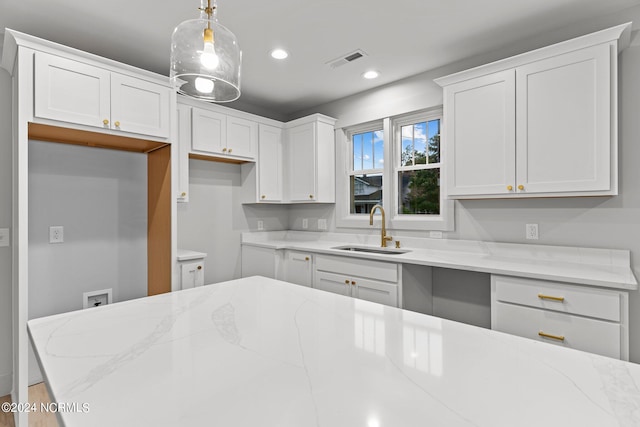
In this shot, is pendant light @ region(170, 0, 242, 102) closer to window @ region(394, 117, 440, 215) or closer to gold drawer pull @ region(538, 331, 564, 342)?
gold drawer pull @ region(538, 331, 564, 342)

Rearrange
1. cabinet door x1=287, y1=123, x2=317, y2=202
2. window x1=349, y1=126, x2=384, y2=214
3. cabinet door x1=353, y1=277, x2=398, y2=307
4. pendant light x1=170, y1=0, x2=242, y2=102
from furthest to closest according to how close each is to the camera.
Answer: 1. cabinet door x1=287, y1=123, x2=317, y2=202
2. window x1=349, y1=126, x2=384, y2=214
3. cabinet door x1=353, y1=277, x2=398, y2=307
4. pendant light x1=170, y1=0, x2=242, y2=102

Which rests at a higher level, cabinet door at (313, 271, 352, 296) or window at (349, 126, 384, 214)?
window at (349, 126, 384, 214)

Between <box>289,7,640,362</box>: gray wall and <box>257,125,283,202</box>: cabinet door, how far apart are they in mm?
1552

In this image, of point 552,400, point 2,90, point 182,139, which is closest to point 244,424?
point 552,400

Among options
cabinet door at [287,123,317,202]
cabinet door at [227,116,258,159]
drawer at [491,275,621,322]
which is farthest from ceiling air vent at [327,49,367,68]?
drawer at [491,275,621,322]

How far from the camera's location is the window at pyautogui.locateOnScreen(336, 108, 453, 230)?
10.5 feet

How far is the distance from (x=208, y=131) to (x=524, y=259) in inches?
118

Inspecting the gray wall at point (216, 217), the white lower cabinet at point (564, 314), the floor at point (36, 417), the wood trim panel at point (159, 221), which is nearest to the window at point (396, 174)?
the white lower cabinet at point (564, 314)

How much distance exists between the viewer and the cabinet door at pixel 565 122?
2.03m

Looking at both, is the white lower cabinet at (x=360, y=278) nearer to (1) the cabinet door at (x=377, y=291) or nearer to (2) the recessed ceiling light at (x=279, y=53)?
(1) the cabinet door at (x=377, y=291)

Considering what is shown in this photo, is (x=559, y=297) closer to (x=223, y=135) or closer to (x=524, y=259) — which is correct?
(x=524, y=259)

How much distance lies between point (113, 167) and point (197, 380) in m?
2.80

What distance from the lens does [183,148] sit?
309 centimetres

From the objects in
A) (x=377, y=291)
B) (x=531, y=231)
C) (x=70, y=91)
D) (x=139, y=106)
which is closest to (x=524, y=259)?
A: (x=531, y=231)
